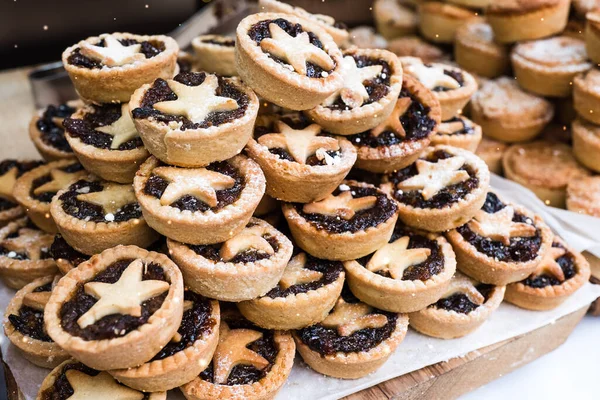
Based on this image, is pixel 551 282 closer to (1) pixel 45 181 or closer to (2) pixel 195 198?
(2) pixel 195 198

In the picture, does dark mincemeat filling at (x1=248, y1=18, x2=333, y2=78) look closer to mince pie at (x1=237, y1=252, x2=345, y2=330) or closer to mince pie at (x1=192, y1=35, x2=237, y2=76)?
mince pie at (x1=192, y1=35, x2=237, y2=76)

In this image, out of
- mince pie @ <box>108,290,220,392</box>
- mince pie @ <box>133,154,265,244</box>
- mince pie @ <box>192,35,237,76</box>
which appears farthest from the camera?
mince pie @ <box>192,35,237,76</box>

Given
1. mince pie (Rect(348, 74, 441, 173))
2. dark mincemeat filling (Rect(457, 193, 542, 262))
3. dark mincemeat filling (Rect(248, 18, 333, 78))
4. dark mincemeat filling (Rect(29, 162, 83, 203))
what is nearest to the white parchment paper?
dark mincemeat filling (Rect(457, 193, 542, 262))

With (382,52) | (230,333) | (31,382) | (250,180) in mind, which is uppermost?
(382,52)

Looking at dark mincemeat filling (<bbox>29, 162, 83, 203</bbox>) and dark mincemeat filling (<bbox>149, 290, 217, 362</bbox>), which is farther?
dark mincemeat filling (<bbox>29, 162, 83, 203</bbox>)

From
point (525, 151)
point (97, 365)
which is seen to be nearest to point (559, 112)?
point (525, 151)

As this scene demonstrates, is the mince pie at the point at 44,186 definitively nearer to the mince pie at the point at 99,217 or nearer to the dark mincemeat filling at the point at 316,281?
the mince pie at the point at 99,217

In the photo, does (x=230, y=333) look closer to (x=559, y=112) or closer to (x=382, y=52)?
(x=382, y=52)
